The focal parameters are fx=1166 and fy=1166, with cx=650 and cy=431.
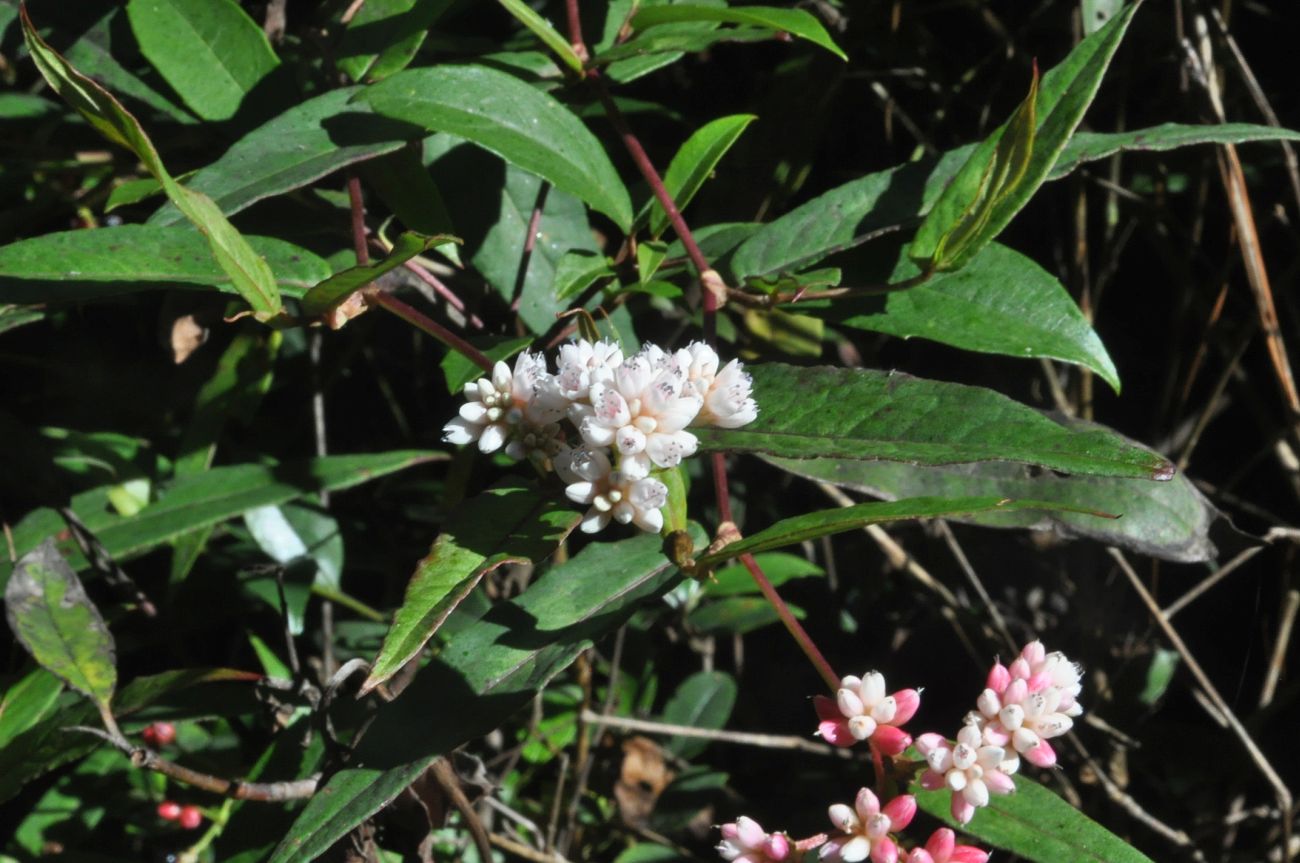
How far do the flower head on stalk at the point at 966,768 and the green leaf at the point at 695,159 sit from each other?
57 cm

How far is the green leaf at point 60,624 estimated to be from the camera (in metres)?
1.21

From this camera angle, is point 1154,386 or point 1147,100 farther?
point 1154,386

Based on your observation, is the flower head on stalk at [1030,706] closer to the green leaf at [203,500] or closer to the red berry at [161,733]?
the green leaf at [203,500]

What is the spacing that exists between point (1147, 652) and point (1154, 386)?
0.43 m

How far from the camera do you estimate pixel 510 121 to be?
1096 millimetres

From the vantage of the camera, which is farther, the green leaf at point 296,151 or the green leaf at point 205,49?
the green leaf at point 205,49

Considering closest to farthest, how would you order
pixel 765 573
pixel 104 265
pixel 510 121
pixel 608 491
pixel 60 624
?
pixel 608 491 < pixel 104 265 < pixel 510 121 < pixel 60 624 < pixel 765 573

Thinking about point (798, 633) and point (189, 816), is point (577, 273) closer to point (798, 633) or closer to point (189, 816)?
point (798, 633)

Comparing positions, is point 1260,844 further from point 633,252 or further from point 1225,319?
point 633,252

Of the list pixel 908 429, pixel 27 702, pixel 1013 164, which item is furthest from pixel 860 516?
pixel 27 702

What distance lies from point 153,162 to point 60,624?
622 millimetres

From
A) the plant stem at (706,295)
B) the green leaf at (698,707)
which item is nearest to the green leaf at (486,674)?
the plant stem at (706,295)

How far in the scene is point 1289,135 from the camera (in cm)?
111

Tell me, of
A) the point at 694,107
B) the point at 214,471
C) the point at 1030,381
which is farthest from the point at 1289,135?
the point at 214,471
